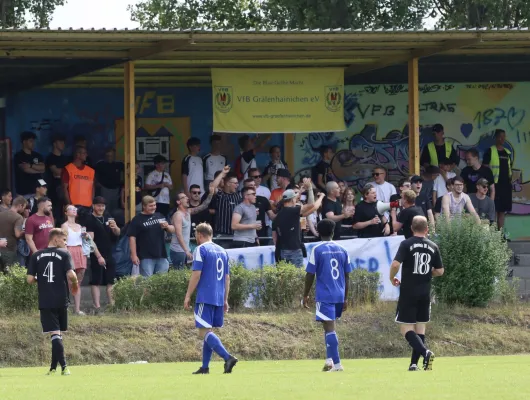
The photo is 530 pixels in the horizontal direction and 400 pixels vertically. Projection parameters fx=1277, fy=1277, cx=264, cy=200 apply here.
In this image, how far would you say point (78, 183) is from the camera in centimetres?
2259

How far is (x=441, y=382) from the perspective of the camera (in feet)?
43.2

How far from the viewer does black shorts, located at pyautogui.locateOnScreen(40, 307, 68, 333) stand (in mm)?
15320

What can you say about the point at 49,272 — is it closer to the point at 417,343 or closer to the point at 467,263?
the point at 417,343

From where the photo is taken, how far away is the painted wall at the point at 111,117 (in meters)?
26.2

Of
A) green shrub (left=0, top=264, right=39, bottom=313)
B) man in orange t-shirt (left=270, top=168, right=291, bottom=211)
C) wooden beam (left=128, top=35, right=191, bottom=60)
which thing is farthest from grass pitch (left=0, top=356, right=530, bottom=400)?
man in orange t-shirt (left=270, top=168, right=291, bottom=211)

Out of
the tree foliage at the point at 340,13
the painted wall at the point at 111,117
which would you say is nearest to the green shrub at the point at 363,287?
the painted wall at the point at 111,117

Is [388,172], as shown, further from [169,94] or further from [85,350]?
[85,350]

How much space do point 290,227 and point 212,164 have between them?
4.71m

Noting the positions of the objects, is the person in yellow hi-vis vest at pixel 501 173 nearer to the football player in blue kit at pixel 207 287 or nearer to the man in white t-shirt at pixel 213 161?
the man in white t-shirt at pixel 213 161

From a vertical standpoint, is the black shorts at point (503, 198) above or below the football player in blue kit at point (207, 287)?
above

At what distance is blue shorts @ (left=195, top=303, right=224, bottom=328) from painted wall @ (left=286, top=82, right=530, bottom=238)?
1279cm

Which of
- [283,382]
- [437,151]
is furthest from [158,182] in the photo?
[283,382]

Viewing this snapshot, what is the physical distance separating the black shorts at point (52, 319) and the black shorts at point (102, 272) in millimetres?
4977

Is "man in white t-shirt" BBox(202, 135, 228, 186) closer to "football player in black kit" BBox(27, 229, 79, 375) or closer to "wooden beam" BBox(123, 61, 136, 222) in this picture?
"wooden beam" BBox(123, 61, 136, 222)
